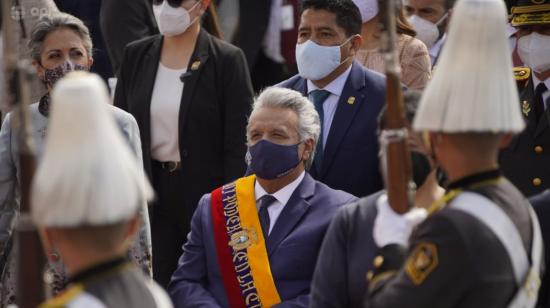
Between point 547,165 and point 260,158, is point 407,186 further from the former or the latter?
point 547,165

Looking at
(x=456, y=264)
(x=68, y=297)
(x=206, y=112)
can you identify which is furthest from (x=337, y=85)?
(x=68, y=297)

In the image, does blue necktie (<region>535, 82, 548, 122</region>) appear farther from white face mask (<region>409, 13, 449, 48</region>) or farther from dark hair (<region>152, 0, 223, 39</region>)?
dark hair (<region>152, 0, 223, 39</region>)

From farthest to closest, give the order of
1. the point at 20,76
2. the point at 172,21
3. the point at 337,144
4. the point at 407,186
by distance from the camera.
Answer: the point at 172,21, the point at 337,144, the point at 407,186, the point at 20,76

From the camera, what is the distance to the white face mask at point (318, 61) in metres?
7.28

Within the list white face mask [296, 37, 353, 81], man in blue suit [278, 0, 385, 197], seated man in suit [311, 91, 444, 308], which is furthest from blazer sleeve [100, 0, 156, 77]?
seated man in suit [311, 91, 444, 308]

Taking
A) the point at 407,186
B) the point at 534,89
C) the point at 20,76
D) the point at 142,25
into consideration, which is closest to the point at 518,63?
the point at 534,89

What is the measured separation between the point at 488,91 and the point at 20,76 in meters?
1.52

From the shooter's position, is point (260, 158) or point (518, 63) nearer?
point (260, 158)

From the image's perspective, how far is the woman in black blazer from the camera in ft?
26.5

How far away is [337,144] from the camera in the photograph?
7.02 metres

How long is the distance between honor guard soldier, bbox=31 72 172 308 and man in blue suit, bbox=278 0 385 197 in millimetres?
3119

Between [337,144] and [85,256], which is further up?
[85,256]

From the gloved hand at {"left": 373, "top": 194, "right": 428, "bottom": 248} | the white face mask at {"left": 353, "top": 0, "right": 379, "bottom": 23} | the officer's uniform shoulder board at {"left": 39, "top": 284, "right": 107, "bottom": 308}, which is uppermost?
the officer's uniform shoulder board at {"left": 39, "top": 284, "right": 107, "bottom": 308}

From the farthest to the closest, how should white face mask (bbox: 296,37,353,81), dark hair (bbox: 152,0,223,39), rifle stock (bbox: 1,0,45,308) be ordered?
dark hair (bbox: 152,0,223,39)
white face mask (bbox: 296,37,353,81)
rifle stock (bbox: 1,0,45,308)
